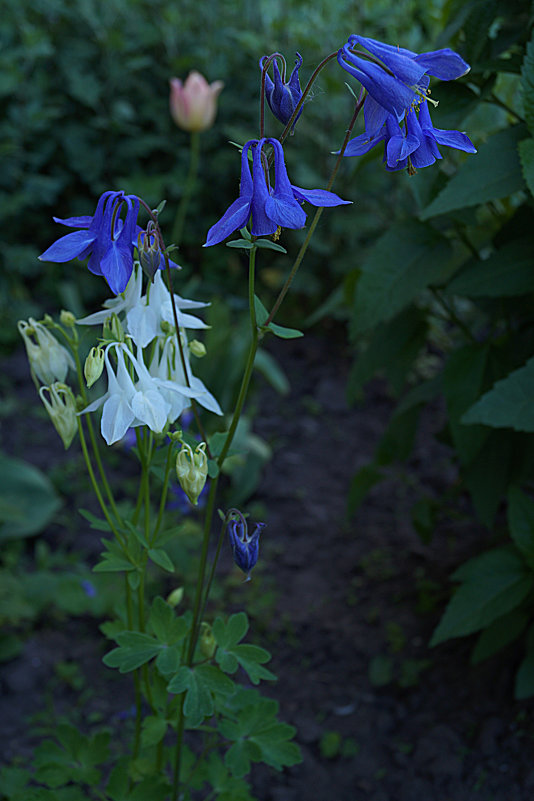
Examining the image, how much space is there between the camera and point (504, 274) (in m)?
1.39

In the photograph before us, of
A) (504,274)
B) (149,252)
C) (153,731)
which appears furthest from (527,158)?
(153,731)

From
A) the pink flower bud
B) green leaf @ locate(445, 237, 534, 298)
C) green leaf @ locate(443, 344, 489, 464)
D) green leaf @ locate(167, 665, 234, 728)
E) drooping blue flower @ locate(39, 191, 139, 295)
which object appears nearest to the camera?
drooping blue flower @ locate(39, 191, 139, 295)

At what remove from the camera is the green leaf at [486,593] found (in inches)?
55.0

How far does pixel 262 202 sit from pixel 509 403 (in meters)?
0.65

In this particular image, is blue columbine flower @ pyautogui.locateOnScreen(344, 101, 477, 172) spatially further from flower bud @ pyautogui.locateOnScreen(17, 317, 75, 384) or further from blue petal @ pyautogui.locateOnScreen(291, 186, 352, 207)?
flower bud @ pyautogui.locateOnScreen(17, 317, 75, 384)

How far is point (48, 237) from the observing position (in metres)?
3.58

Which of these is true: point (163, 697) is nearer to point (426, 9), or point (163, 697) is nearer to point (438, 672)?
point (438, 672)

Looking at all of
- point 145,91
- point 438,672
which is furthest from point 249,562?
point 145,91

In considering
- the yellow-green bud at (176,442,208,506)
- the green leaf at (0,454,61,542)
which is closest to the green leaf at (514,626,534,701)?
the yellow-green bud at (176,442,208,506)

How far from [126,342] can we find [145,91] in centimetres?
308

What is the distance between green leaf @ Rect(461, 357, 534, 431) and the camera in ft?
4.00

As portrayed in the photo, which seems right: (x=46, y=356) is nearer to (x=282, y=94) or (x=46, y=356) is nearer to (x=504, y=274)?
(x=282, y=94)

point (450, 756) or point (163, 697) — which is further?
point (450, 756)

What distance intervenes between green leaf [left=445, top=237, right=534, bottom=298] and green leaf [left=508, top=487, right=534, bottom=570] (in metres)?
0.40
